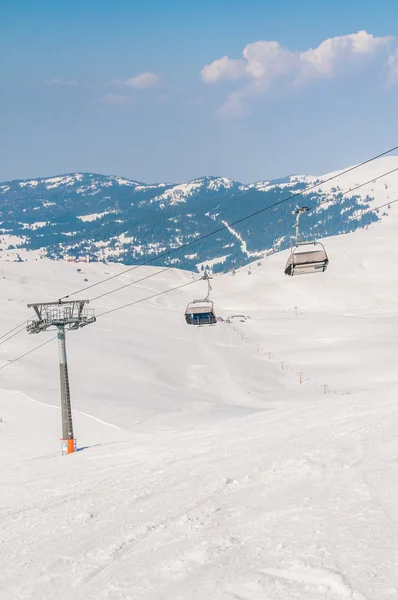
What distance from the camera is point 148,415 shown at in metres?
34.9

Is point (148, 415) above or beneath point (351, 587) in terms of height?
beneath

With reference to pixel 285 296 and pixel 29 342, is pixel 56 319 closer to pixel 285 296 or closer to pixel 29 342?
pixel 29 342

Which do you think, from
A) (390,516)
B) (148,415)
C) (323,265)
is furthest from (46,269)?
(390,516)

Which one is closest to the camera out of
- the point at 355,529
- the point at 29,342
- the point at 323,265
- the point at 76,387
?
the point at 355,529

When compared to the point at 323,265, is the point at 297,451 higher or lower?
lower

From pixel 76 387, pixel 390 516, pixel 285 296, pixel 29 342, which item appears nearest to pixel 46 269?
pixel 285 296

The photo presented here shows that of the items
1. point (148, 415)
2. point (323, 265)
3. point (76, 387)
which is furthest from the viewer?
point (76, 387)

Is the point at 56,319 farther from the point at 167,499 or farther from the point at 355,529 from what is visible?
the point at 355,529

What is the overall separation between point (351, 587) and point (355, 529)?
200 cm

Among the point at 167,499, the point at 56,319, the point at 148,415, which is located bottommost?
the point at 148,415

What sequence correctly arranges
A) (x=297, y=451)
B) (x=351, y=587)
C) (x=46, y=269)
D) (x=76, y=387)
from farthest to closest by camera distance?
(x=46, y=269), (x=76, y=387), (x=297, y=451), (x=351, y=587)

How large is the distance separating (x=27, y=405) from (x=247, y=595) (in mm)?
28552

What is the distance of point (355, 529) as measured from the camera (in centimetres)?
1020

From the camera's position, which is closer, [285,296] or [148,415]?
[148,415]
